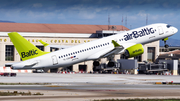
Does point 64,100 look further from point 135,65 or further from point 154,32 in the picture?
point 135,65

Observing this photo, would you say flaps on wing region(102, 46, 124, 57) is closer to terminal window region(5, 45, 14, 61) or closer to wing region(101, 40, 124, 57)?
wing region(101, 40, 124, 57)

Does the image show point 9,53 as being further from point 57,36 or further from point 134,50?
point 134,50

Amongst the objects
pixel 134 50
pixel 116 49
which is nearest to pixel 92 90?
pixel 116 49

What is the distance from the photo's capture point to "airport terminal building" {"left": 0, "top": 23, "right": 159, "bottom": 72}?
5153 inches

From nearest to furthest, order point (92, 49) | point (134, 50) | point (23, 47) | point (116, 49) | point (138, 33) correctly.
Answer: point (23, 47) → point (116, 49) → point (92, 49) → point (134, 50) → point (138, 33)

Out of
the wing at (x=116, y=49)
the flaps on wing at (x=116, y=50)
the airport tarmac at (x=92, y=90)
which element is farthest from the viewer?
the flaps on wing at (x=116, y=50)

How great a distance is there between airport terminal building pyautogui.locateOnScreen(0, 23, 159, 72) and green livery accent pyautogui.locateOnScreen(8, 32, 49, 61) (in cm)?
7141

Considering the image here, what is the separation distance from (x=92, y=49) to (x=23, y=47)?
1283cm

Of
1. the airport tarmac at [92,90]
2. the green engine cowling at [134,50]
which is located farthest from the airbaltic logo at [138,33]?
the airport tarmac at [92,90]

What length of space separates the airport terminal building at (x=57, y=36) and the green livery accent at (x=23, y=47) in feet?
234

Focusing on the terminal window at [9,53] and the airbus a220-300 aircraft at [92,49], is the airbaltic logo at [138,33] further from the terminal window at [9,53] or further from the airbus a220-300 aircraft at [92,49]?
the terminal window at [9,53]

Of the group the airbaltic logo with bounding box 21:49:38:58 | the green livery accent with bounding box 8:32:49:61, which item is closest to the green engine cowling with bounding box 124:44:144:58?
the green livery accent with bounding box 8:32:49:61

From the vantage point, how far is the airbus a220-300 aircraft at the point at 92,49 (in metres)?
57.7

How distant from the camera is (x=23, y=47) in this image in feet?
185
